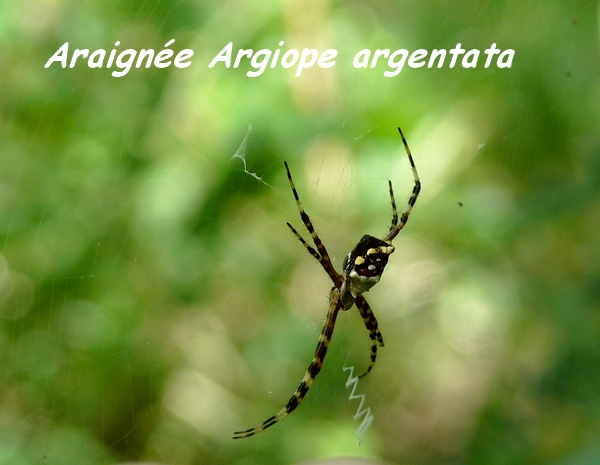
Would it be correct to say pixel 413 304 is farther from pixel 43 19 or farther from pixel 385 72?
pixel 43 19

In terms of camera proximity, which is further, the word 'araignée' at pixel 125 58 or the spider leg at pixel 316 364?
the word 'araignée' at pixel 125 58

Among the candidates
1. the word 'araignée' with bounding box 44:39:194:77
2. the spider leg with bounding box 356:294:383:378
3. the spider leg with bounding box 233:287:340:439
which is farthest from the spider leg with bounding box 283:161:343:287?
the word 'araignée' with bounding box 44:39:194:77

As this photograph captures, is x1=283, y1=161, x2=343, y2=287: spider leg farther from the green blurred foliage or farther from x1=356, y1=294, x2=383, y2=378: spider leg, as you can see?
the green blurred foliage

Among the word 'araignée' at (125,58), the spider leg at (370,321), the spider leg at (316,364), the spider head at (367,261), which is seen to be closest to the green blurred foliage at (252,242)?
the word 'araignée' at (125,58)

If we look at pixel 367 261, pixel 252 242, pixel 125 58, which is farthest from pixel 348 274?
pixel 125 58

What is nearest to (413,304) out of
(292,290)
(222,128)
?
(292,290)

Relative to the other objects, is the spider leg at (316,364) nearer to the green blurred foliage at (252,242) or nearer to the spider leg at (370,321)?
the spider leg at (370,321)
